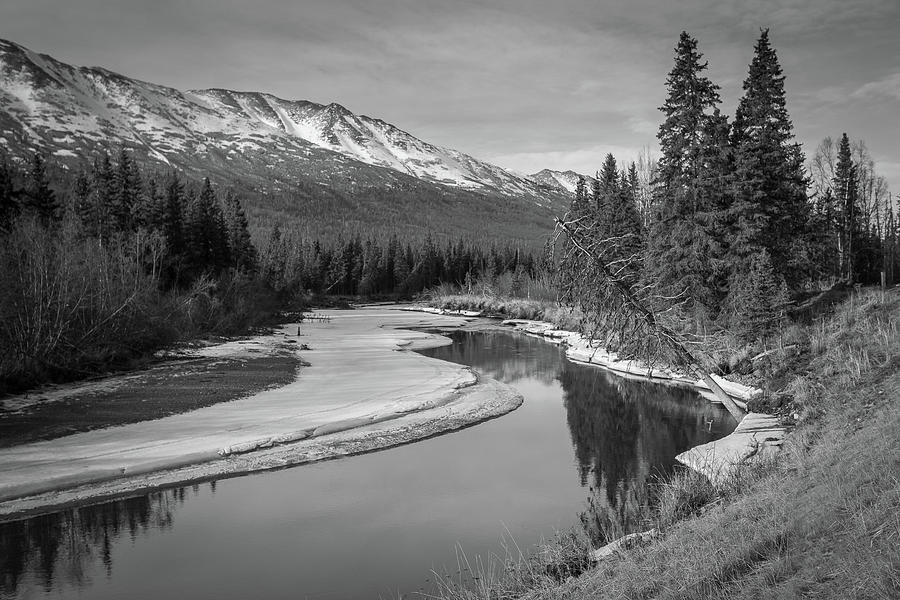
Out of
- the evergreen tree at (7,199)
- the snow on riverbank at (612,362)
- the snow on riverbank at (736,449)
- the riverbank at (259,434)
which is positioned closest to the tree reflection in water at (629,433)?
the snow on riverbank at (736,449)

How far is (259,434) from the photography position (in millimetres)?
18219

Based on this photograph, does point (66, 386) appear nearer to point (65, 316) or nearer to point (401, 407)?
point (65, 316)

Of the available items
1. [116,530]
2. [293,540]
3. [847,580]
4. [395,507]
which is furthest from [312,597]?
[847,580]

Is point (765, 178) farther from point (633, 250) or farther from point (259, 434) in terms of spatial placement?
point (259, 434)

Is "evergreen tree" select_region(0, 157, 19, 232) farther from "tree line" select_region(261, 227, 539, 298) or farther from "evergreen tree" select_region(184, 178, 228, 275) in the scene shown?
"tree line" select_region(261, 227, 539, 298)

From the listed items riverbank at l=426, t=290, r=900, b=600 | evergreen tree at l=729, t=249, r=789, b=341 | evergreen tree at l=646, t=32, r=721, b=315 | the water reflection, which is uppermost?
evergreen tree at l=646, t=32, r=721, b=315

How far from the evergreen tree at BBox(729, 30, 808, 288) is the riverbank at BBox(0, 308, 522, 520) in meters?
14.0

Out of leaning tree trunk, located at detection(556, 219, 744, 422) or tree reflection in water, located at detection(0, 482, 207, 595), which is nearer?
tree reflection in water, located at detection(0, 482, 207, 595)

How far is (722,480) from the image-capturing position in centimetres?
1159

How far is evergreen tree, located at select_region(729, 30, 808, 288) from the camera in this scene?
28.7 meters

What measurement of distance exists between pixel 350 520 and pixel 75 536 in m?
5.17

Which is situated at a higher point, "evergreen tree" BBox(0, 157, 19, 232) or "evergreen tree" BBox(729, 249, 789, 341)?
"evergreen tree" BBox(0, 157, 19, 232)

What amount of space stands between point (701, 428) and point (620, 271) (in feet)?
26.6

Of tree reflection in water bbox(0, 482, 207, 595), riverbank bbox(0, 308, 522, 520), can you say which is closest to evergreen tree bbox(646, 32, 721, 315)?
riverbank bbox(0, 308, 522, 520)
